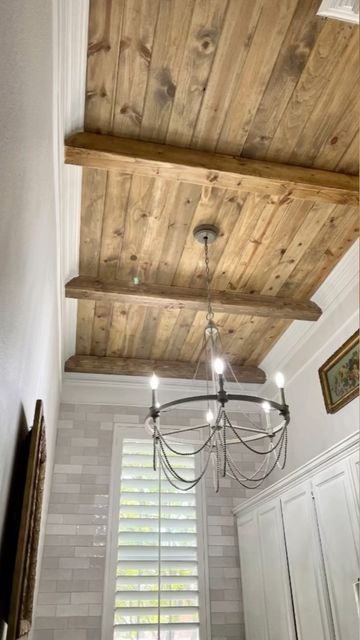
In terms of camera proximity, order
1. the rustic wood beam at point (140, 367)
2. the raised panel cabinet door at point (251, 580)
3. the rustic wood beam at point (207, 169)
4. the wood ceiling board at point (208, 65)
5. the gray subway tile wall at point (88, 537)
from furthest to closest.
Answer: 1. the rustic wood beam at point (140, 367)
2. the gray subway tile wall at point (88, 537)
3. the raised panel cabinet door at point (251, 580)
4. the rustic wood beam at point (207, 169)
5. the wood ceiling board at point (208, 65)

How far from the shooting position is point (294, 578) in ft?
9.57

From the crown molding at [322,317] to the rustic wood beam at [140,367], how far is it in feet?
0.63

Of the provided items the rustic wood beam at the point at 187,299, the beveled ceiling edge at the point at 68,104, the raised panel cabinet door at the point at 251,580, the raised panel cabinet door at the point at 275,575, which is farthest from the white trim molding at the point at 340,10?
the raised panel cabinet door at the point at 251,580

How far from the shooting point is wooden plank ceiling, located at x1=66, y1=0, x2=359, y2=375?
1.92 metres

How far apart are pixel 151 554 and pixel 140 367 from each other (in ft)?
4.74

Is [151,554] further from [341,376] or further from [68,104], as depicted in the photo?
[68,104]

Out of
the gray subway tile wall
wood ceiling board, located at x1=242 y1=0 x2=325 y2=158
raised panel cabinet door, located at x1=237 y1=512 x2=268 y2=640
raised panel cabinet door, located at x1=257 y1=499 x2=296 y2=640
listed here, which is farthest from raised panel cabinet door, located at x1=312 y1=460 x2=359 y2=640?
wood ceiling board, located at x1=242 y1=0 x2=325 y2=158

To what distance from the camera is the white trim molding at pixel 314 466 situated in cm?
247

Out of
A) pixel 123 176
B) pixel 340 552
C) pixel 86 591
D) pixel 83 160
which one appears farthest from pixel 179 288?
pixel 86 591

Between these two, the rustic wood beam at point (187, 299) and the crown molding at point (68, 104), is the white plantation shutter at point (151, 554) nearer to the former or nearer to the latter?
the rustic wood beam at point (187, 299)

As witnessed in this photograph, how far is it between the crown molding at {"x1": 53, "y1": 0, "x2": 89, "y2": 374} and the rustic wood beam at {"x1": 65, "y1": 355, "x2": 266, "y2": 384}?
1.31 meters

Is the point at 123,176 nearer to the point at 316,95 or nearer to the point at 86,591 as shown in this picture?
the point at 316,95

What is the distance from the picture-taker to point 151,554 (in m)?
3.76

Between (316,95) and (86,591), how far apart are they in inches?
135
